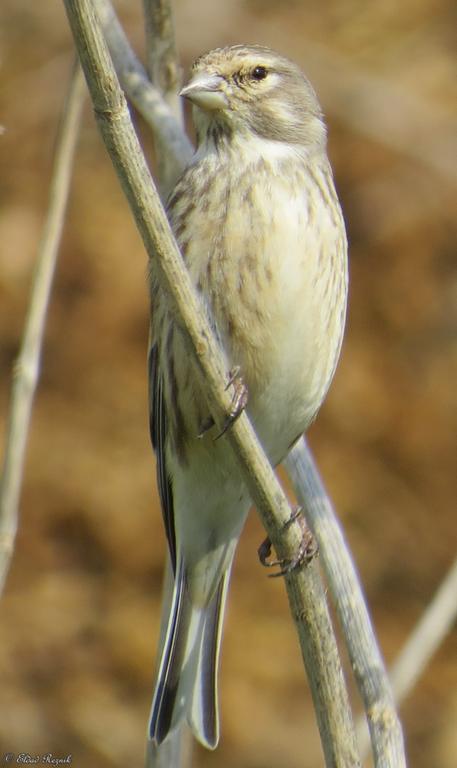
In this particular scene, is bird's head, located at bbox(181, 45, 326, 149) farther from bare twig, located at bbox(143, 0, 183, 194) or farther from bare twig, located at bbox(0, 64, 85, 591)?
bare twig, located at bbox(0, 64, 85, 591)

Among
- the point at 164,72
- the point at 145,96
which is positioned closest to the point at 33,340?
the point at 145,96

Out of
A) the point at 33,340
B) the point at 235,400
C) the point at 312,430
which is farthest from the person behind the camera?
the point at 312,430

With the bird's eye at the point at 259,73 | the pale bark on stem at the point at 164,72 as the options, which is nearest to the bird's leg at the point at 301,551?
the pale bark on stem at the point at 164,72

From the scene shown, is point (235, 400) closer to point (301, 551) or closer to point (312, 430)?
point (301, 551)

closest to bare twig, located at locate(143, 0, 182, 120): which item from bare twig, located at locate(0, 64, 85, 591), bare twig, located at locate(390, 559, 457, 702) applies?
bare twig, located at locate(0, 64, 85, 591)

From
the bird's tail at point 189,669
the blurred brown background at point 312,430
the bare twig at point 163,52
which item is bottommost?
the blurred brown background at point 312,430

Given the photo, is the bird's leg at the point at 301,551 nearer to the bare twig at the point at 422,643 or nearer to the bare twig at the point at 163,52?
the bare twig at the point at 422,643
